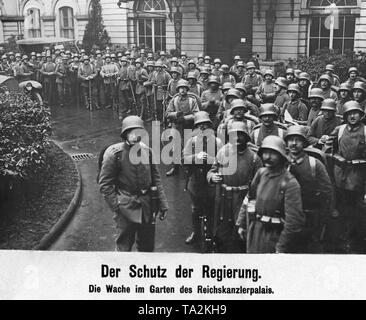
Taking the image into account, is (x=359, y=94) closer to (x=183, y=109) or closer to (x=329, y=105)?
(x=329, y=105)

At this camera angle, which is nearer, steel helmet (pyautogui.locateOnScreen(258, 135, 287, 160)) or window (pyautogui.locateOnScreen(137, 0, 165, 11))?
steel helmet (pyautogui.locateOnScreen(258, 135, 287, 160))

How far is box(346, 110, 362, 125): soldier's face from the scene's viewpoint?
7.10 meters

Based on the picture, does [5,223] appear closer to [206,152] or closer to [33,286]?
[33,286]

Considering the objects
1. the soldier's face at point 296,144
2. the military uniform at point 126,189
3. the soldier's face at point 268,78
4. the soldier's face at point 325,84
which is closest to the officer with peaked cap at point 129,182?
the military uniform at point 126,189

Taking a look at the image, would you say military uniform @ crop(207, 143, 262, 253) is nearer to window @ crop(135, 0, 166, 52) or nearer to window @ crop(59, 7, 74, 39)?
window @ crop(135, 0, 166, 52)

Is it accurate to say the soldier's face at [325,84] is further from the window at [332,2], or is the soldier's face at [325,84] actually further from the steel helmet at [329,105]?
the window at [332,2]

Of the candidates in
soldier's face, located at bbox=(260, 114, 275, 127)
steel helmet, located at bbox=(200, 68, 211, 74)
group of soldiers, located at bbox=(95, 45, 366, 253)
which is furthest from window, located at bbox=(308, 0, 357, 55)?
soldier's face, located at bbox=(260, 114, 275, 127)

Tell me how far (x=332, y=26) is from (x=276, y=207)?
50.1 ft

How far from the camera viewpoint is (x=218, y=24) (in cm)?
2153

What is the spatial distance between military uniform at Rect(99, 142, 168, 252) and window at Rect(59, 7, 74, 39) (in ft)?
67.4

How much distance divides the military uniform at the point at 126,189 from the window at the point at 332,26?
1401cm

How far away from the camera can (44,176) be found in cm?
903

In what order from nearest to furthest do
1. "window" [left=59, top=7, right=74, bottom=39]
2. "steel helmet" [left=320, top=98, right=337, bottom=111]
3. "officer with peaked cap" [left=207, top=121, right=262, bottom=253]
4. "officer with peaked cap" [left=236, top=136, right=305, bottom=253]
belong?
1. "officer with peaked cap" [left=236, top=136, right=305, bottom=253]
2. "officer with peaked cap" [left=207, top=121, right=262, bottom=253]
3. "steel helmet" [left=320, top=98, right=337, bottom=111]
4. "window" [left=59, top=7, right=74, bottom=39]

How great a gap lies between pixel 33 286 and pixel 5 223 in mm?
2139
